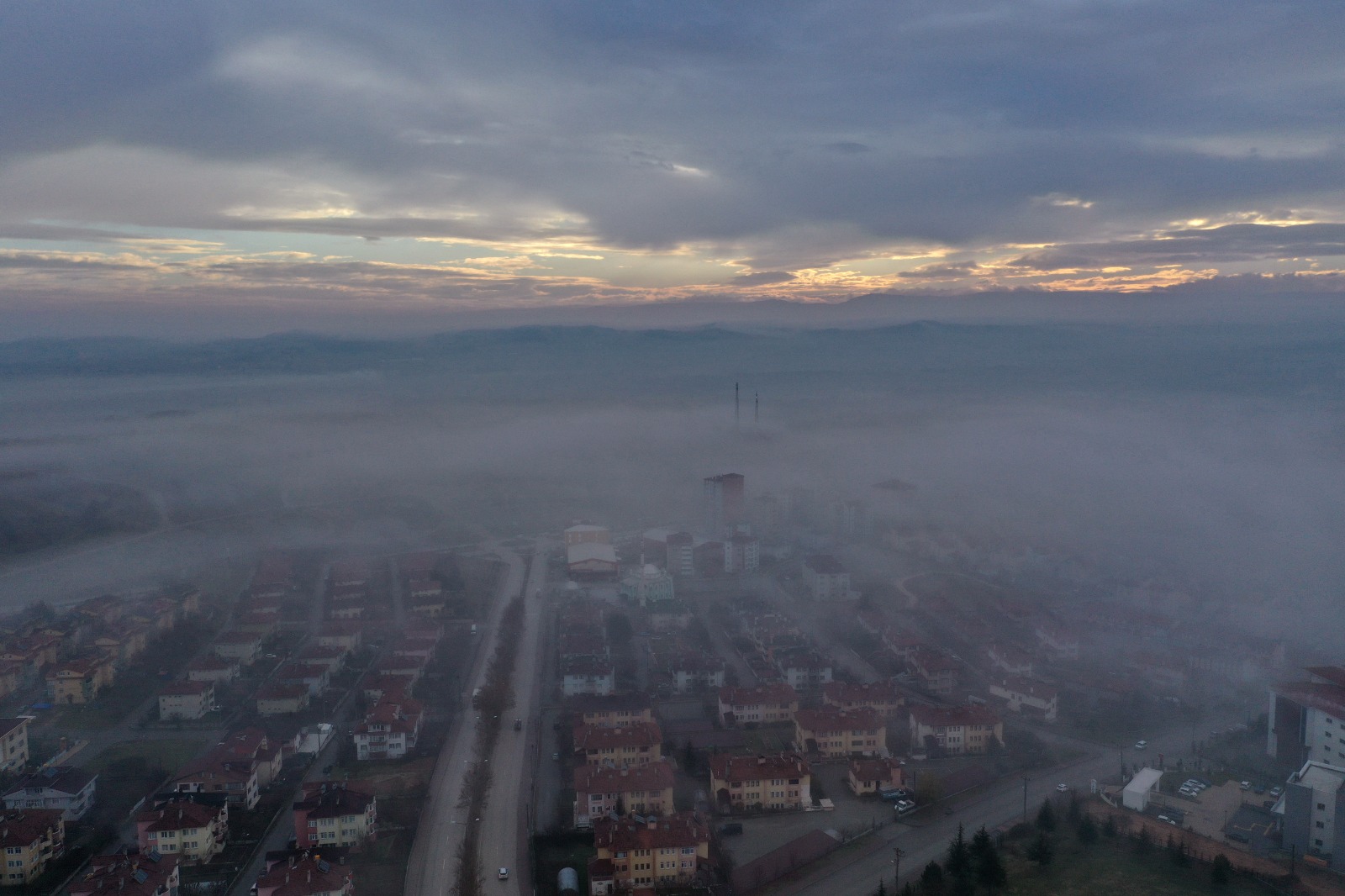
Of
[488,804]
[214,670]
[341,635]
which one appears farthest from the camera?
[341,635]

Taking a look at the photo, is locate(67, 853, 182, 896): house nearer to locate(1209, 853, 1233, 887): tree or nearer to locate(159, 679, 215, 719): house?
locate(159, 679, 215, 719): house

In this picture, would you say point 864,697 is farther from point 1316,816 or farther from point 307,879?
point 307,879

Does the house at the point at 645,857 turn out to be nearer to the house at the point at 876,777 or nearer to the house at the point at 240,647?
the house at the point at 876,777

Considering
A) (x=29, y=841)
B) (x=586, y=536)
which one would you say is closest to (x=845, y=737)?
(x=29, y=841)

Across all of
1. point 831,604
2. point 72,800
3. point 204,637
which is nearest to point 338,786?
point 72,800

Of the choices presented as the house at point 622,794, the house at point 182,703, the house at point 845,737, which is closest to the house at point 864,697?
the house at point 845,737

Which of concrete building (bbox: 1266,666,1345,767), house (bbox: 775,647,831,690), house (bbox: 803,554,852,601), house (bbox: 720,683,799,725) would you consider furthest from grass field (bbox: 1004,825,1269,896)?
house (bbox: 803,554,852,601)

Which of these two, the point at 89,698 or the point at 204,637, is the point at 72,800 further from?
the point at 204,637
